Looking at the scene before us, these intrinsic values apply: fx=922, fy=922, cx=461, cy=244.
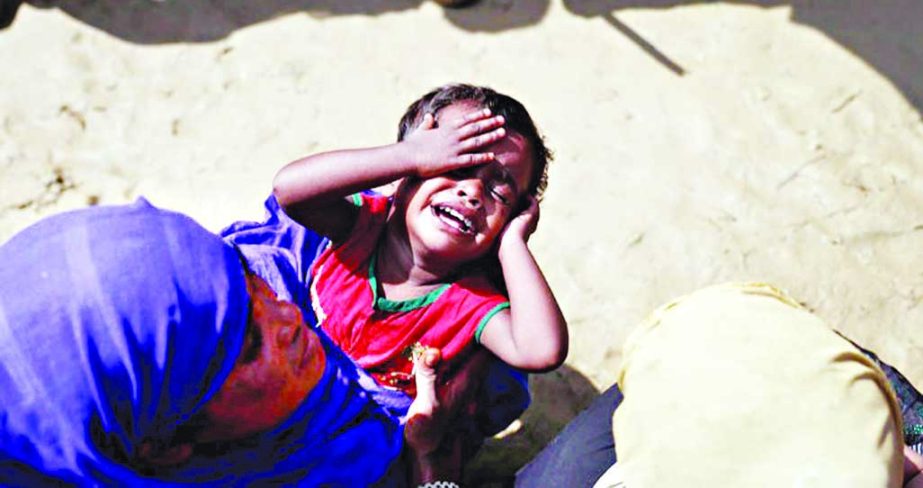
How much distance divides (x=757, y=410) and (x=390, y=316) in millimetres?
1339

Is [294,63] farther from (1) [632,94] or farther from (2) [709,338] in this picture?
(2) [709,338]

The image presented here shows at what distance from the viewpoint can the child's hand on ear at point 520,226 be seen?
7.96 ft

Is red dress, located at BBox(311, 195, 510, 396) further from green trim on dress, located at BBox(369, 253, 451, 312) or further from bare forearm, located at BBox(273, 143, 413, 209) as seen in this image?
bare forearm, located at BBox(273, 143, 413, 209)

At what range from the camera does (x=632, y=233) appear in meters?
3.62

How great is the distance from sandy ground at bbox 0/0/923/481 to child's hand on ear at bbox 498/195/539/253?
883 mm

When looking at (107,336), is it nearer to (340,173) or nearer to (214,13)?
(340,173)

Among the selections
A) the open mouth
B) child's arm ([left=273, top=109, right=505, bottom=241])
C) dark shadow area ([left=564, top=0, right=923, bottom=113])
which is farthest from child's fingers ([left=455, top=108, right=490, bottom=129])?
dark shadow area ([left=564, top=0, right=923, bottom=113])

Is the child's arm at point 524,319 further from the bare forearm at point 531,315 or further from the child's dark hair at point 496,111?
the child's dark hair at point 496,111

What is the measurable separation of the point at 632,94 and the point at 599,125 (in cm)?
24

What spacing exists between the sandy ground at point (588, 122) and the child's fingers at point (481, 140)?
3.71 ft

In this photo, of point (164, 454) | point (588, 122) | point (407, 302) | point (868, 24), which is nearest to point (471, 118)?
point (407, 302)

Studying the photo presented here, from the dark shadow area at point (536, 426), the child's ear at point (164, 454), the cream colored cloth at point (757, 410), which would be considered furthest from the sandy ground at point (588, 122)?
the cream colored cloth at point (757, 410)

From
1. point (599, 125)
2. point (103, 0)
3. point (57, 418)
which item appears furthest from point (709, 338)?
point (103, 0)

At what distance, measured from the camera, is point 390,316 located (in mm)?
2461
